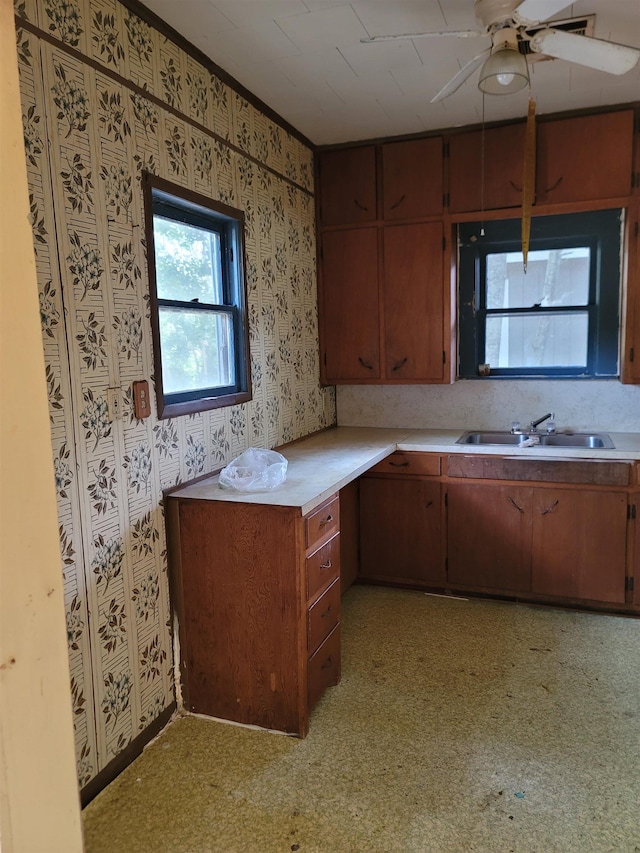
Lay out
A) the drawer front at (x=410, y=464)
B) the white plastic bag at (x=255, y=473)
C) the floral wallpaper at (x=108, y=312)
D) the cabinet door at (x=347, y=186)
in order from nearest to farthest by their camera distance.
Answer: the floral wallpaper at (x=108, y=312) < the white plastic bag at (x=255, y=473) < the drawer front at (x=410, y=464) < the cabinet door at (x=347, y=186)

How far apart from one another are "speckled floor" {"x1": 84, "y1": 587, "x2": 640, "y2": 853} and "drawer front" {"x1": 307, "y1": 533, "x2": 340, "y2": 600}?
20.0 inches

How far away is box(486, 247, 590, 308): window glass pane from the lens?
3.42 m

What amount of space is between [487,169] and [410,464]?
1723 mm

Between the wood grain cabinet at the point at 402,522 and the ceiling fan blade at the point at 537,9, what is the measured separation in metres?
2.04

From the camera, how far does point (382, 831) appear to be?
1.71m

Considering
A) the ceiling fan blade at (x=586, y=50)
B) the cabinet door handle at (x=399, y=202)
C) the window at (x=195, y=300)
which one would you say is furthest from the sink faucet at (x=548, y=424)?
the ceiling fan blade at (x=586, y=50)

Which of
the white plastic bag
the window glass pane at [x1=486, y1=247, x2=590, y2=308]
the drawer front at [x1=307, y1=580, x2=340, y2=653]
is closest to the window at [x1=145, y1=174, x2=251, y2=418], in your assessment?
the white plastic bag

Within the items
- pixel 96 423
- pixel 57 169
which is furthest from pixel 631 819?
pixel 57 169

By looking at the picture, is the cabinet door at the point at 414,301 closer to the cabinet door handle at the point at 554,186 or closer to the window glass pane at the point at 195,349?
the cabinet door handle at the point at 554,186

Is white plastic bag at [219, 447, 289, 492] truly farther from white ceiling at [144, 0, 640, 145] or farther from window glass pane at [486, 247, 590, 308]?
window glass pane at [486, 247, 590, 308]

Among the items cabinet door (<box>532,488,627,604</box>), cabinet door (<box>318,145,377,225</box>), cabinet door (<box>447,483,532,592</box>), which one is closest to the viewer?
cabinet door (<box>532,488,627,604</box>)

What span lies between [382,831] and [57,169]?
7.09 ft

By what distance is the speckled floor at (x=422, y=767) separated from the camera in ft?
5.60

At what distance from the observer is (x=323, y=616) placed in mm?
2299
